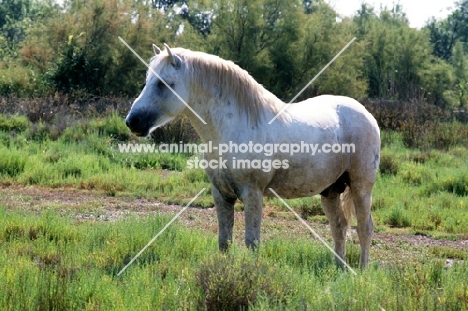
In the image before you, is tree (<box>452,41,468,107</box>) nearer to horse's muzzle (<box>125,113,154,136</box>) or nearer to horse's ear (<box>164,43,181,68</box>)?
horse's ear (<box>164,43,181,68</box>)

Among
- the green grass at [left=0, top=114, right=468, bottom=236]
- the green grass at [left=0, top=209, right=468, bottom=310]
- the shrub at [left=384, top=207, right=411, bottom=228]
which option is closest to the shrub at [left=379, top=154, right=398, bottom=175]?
the green grass at [left=0, top=114, right=468, bottom=236]

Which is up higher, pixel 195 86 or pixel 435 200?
pixel 195 86

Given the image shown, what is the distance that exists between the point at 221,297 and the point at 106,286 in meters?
0.77

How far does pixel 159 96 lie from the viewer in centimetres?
415

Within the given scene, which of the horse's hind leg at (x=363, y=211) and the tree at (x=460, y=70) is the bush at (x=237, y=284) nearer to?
the horse's hind leg at (x=363, y=211)

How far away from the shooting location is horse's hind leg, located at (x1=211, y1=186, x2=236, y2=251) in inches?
176

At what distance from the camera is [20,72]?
2005 centimetres

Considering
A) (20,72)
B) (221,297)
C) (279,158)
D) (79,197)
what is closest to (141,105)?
(279,158)

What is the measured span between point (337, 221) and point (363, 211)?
282 mm

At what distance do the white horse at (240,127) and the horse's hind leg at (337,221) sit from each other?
1.50 feet

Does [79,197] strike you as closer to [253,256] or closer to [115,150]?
[115,150]

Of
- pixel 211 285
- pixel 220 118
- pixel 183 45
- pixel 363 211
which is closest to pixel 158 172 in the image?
pixel 363 211

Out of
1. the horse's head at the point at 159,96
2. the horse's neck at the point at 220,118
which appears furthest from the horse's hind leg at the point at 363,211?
the horse's head at the point at 159,96

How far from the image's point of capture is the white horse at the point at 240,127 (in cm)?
418
